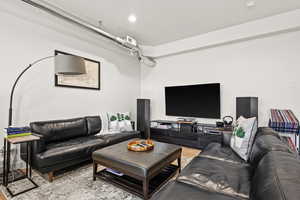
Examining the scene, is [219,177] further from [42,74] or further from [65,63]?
[42,74]

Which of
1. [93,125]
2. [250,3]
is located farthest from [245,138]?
[93,125]

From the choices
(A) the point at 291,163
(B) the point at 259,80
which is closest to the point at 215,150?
(A) the point at 291,163

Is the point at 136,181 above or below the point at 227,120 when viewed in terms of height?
below

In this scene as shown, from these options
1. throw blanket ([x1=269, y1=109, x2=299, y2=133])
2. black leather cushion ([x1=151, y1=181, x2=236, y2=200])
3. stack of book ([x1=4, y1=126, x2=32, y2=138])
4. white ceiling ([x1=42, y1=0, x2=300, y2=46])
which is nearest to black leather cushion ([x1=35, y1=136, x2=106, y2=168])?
stack of book ([x1=4, y1=126, x2=32, y2=138])

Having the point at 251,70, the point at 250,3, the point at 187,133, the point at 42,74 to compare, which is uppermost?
the point at 250,3

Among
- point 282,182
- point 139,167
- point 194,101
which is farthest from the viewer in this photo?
point 194,101

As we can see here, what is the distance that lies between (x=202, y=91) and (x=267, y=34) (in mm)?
1724

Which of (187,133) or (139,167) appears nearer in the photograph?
(139,167)

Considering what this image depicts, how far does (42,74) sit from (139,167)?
251cm

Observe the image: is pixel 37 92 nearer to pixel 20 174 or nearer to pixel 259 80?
pixel 20 174

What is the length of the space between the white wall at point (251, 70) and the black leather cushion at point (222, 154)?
5.53 ft

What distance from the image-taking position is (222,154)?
6.27 ft

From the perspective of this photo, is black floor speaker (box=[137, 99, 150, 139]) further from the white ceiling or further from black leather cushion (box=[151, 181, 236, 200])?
black leather cushion (box=[151, 181, 236, 200])

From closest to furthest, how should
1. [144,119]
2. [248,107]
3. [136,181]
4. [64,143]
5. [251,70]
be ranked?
[136,181] < [64,143] < [248,107] < [251,70] < [144,119]
